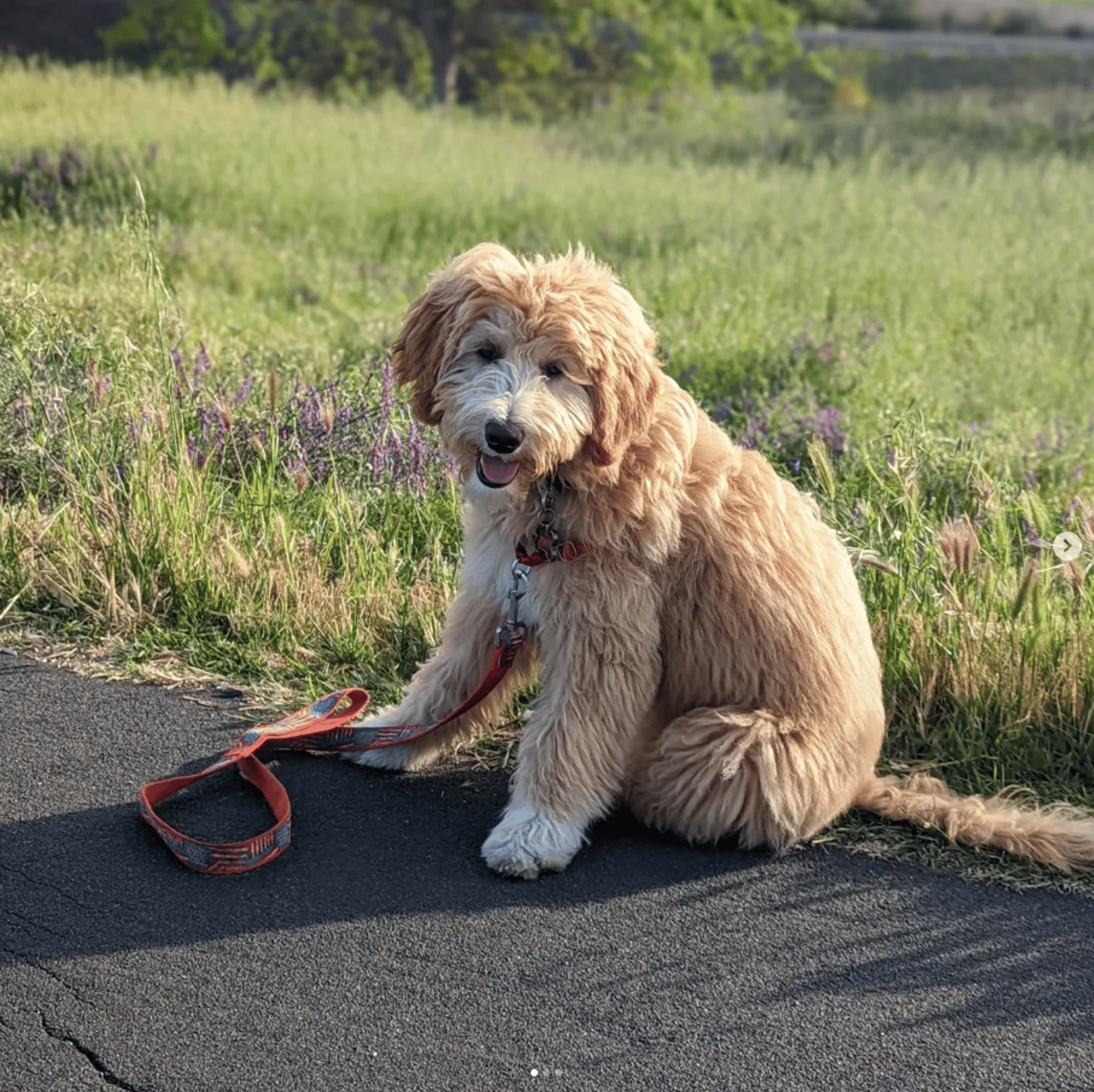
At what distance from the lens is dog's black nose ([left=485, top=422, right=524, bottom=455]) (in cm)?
328

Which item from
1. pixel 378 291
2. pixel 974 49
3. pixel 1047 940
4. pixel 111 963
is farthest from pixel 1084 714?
pixel 974 49

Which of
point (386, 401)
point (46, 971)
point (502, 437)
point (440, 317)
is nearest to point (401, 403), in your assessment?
point (386, 401)

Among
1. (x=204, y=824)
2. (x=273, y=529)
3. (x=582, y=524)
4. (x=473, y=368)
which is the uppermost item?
(x=473, y=368)

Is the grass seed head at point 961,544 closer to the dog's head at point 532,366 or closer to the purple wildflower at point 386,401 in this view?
the dog's head at point 532,366

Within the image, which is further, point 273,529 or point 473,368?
point 273,529

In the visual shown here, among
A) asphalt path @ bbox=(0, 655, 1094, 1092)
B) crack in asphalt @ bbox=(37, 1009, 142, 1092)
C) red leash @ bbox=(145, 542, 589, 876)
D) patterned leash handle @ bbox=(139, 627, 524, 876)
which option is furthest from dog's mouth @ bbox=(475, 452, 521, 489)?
crack in asphalt @ bbox=(37, 1009, 142, 1092)

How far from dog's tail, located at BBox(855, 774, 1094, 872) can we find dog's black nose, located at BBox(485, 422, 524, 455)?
4.89 feet

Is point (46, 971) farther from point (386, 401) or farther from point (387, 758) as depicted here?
point (386, 401)

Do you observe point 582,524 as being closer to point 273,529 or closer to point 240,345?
point 273,529

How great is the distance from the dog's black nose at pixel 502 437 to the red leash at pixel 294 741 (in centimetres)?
45

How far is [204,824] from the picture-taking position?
387 cm

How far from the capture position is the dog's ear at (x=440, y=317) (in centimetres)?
344

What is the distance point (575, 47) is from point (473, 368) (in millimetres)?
21401

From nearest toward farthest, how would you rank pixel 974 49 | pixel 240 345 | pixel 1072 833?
pixel 1072 833
pixel 240 345
pixel 974 49
